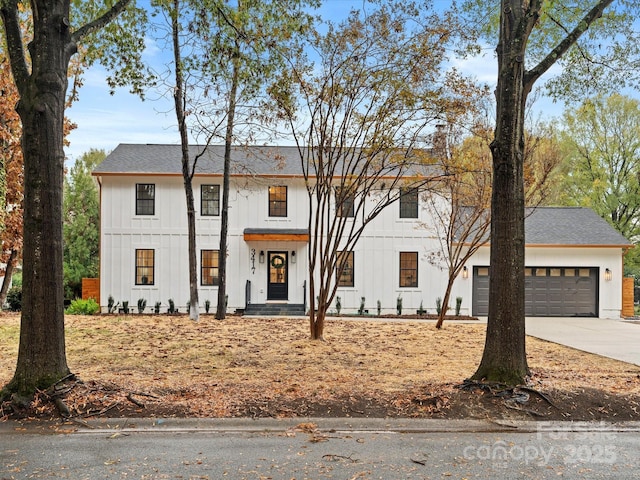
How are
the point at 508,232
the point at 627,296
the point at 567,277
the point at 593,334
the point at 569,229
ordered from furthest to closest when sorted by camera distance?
the point at 569,229 → the point at 627,296 → the point at 567,277 → the point at 593,334 → the point at 508,232

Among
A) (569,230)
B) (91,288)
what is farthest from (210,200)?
Result: (569,230)

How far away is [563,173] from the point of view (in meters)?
30.1

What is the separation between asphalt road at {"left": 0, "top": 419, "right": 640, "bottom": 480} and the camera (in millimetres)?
A: 4406

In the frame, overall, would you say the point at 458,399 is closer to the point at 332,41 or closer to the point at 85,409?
the point at 85,409

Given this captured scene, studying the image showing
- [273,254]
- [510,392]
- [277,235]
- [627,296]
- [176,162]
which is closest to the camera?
[510,392]

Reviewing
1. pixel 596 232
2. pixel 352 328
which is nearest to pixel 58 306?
pixel 352 328

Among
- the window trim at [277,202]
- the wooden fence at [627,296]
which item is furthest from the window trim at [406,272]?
the wooden fence at [627,296]

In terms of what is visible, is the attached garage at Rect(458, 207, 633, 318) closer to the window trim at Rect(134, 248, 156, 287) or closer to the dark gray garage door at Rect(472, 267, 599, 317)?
the dark gray garage door at Rect(472, 267, 599, 317)

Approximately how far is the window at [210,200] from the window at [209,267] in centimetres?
153

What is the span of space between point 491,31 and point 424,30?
→ 142cm

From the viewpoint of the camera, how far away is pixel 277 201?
2159 centimetres

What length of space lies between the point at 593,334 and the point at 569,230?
803 cm

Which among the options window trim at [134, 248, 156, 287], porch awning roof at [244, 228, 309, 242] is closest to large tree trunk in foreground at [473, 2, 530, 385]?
porch awning roof at [244, 228, 309, 242]

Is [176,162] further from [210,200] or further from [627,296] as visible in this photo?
[627,296]
